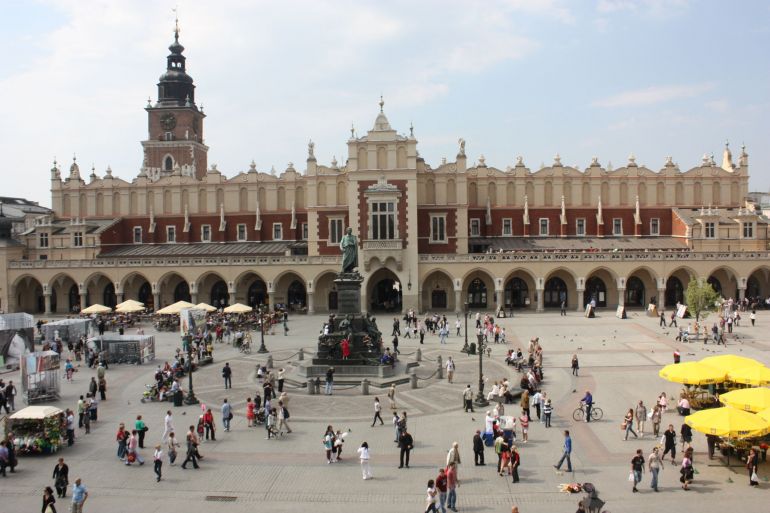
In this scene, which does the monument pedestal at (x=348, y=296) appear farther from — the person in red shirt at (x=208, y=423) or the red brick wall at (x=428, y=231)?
the red brick wall at (x=428, y=231)

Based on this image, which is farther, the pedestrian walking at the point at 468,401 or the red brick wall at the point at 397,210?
the red brick wall at the point at 397,210

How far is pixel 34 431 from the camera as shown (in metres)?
22.6

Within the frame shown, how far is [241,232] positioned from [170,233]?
7.61 meters

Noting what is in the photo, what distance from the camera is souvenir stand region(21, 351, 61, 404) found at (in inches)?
1150

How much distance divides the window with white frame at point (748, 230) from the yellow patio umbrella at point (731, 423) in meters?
48.6

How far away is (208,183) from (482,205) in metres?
28.2

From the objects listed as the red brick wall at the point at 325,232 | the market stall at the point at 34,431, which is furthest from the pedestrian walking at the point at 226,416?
A: the red brick wall at the point at 325,232

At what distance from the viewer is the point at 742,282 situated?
5928cm

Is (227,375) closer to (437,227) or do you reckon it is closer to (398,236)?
(398,236)

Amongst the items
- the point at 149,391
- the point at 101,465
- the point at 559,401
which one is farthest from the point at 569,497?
the point at 149,391

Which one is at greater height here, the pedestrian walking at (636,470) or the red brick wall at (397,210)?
the red brick wall at (397,210)

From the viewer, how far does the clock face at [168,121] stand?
86375 millimetres

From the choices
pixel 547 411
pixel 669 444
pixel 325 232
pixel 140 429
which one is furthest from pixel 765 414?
pixel 325 232

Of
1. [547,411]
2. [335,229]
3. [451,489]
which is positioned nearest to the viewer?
[451,489]
